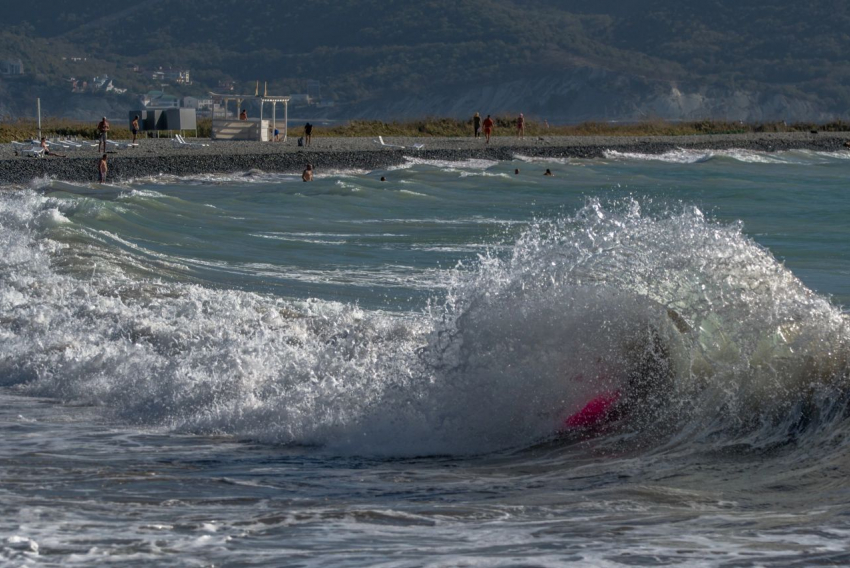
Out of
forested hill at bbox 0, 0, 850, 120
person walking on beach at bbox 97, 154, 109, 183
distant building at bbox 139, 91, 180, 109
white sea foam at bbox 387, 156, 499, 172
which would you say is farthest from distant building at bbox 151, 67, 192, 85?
person walking on beach at bbox 97, 154, 109, 183

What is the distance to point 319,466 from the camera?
22.6ft

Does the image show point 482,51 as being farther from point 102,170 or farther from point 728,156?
point 102,170

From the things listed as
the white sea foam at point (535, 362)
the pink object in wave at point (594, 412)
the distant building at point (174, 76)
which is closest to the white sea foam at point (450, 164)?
the white sea foam at point (535, 362)

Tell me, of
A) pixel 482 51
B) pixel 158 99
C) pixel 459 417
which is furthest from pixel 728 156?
pixel 482 51

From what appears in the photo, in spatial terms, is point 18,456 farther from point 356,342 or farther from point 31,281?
point 31,281

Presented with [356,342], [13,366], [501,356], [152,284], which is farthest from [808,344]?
Answer: [152,284]

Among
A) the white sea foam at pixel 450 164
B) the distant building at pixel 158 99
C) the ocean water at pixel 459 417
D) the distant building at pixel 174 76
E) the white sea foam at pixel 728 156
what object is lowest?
the ocean water at pixel 459 417

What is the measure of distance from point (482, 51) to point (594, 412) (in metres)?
120

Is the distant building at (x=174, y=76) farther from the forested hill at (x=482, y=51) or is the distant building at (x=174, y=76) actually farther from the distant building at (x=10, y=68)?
the distant building at (x=10, y=68)

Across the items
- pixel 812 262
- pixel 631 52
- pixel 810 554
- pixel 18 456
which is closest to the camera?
pixel 810 554

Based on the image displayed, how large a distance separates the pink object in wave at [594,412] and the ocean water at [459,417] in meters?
0.02

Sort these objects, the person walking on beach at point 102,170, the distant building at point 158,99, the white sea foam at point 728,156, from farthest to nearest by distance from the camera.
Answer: the distant building at point 158,99 < the white sea foam at point 728,156 < the person walking on beach at point 102,170

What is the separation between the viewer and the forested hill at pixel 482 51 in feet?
372

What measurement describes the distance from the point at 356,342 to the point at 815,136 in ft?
192
